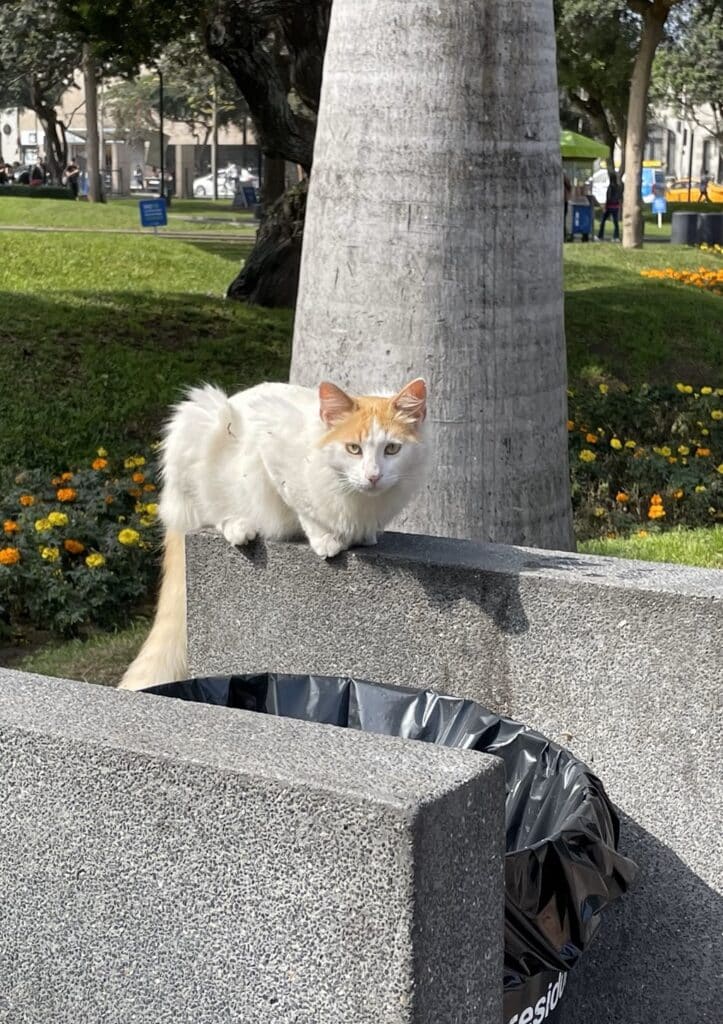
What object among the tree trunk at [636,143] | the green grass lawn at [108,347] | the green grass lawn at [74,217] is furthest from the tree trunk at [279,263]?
the tree trunk at [636,143]

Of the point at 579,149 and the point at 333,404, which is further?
the point at 579,149

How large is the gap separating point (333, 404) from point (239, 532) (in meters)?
0.48

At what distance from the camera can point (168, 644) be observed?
4.09 metres

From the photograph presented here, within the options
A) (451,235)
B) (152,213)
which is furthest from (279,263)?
(152,213)

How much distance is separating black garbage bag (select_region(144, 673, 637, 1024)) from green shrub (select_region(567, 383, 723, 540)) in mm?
4184

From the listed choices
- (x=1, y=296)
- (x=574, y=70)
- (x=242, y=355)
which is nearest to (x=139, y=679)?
(x=242, y=355)

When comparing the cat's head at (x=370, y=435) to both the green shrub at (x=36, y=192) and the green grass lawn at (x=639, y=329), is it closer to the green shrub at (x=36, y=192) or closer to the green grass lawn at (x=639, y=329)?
the green grass lawn at (x=639, y=329)

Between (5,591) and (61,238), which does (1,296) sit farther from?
(5,591)

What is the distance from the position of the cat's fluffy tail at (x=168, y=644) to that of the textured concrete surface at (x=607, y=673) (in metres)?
0.58

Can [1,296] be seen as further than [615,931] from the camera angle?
Yes

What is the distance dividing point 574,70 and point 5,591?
31280 mm

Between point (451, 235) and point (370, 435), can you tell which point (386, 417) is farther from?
point (451, 235)

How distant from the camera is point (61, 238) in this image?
1478 centimetres

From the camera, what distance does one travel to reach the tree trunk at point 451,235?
4.52 meters
